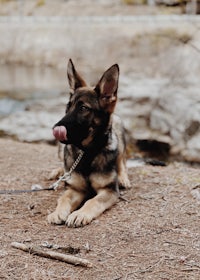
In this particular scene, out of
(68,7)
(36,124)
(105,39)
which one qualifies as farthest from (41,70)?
(36,124)

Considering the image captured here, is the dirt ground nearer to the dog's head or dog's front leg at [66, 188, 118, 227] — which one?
dog's front leg at [66, 188, 118, 227]

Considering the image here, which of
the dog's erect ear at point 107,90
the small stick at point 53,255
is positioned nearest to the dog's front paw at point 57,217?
the small stick at point 53,255

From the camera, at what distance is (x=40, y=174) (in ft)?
22.6

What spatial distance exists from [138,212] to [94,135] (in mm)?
922

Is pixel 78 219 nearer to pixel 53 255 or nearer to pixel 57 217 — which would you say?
pixel 57 217

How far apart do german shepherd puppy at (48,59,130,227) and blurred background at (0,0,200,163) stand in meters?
6.59

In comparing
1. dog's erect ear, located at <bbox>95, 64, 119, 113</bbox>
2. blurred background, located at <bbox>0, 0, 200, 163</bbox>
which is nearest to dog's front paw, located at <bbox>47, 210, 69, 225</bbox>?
dog's erect ear, located at <bbox>95, 64, 119, 113</bbox>

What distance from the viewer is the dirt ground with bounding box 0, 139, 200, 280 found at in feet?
13.2

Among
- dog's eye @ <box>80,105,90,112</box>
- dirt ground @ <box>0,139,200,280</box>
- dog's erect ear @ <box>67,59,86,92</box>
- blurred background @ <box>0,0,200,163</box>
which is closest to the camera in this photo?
dirt ground @ <box>0,139,200,280</box>

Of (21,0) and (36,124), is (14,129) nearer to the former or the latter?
(36,124)

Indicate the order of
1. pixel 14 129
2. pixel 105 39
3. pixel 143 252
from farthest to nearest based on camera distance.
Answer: pixel 105 39 < pixel 14 129 < pixel 143 252

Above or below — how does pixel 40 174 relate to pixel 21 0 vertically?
above

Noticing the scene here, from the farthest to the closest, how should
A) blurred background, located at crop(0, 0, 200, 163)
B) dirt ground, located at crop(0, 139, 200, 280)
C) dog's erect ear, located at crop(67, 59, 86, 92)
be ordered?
blurred background, located at crop(0, 0, 200, 163) → dog's erect ear, located at crop(67, 59, 86, 92) → dirt ground, located at crop(0, 139, 200, 280)

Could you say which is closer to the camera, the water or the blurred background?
the blurred background
